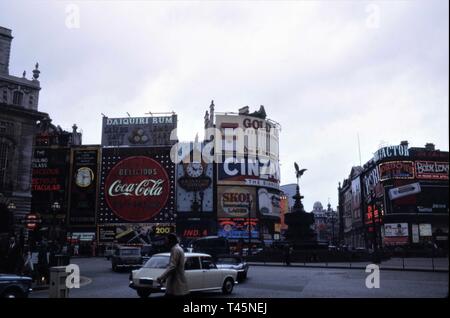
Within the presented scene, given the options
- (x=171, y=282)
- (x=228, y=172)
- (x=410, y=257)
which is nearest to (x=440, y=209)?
(x=410, y=257)

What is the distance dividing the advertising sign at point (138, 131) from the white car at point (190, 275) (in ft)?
204

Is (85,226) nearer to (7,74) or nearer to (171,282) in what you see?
(7,74)

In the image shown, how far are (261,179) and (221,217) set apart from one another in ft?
35.1

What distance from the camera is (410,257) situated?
4788 cm

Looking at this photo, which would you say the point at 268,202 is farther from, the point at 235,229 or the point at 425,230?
the point at 425,230

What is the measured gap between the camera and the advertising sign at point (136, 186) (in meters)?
68.6

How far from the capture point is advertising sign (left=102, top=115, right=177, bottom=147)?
76.1 metres

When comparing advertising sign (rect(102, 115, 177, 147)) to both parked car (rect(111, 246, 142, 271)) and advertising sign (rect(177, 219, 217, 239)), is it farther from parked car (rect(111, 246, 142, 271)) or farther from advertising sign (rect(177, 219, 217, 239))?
parked car (rect(111, 246, 142, 271))

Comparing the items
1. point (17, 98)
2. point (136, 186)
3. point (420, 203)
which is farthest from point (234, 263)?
point (420, 203)

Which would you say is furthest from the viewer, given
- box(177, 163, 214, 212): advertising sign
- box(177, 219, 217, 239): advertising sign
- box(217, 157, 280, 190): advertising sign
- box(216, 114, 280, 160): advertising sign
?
box(216, 114, 280, 160): advertising sign

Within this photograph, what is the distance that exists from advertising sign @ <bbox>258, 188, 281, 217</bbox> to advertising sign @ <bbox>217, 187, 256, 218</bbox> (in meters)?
1.96

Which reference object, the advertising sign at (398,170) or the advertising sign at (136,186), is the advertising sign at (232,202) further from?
the advertising sign at (398,170)

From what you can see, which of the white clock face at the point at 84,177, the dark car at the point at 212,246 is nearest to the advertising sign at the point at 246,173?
the white clock face at the point at 84,177

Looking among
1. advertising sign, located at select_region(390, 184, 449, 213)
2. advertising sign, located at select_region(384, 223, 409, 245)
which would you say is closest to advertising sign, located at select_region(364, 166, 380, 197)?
advertising sign, located at select_region(390, 184, 449, 213)
